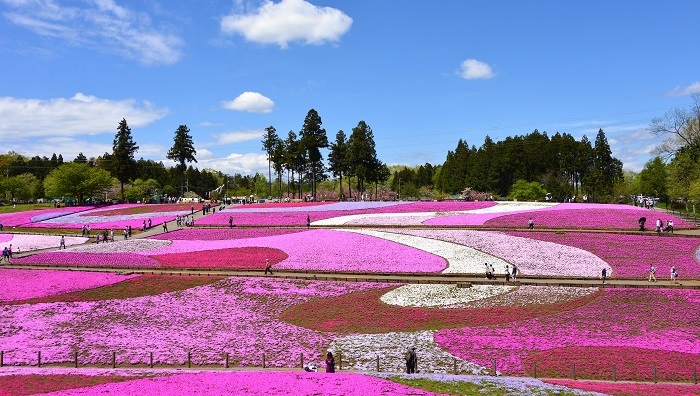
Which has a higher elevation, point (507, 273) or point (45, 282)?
point (507, 273)

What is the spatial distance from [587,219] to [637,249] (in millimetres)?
12046

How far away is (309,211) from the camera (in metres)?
68.9

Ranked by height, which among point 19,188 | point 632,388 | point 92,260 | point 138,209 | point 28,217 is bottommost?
point 632,388

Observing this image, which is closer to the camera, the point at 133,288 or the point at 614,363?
the point at 614,363

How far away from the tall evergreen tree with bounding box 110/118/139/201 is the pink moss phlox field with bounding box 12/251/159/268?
47.9 m

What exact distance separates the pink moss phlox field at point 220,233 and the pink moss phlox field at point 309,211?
3871mm

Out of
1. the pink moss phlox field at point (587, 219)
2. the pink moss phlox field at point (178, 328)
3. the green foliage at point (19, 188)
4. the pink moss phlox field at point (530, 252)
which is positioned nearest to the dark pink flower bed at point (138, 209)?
the pink moss phlox field at point (530, 252)


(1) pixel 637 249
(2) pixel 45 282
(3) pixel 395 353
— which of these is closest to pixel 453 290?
(3) pixel 395 353

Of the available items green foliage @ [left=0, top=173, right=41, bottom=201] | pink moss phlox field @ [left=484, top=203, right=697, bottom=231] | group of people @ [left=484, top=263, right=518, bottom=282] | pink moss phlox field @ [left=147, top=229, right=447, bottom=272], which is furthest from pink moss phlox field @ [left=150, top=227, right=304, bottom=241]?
green foliage @ [left=0, top=173, right=41, bottom=201]

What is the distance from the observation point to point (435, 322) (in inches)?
1099

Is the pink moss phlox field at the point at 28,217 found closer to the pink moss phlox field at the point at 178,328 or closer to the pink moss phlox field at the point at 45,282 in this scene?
the pink moss phlox field at the point at 45,282

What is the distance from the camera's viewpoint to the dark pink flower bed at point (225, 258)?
1612 inches

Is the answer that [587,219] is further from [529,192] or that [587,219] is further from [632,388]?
[529,192]

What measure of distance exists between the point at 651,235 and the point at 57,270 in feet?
165
